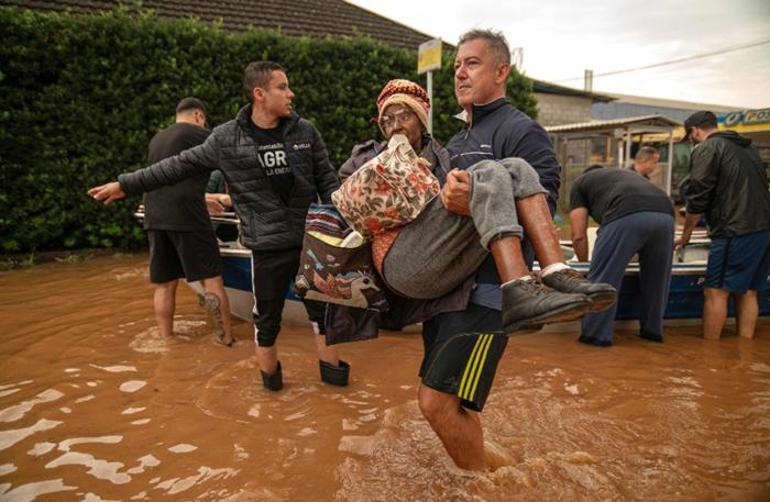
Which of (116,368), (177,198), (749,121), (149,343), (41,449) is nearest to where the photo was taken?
(41,449)

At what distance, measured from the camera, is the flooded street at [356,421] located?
254 centimetres

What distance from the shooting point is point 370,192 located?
2061 mm

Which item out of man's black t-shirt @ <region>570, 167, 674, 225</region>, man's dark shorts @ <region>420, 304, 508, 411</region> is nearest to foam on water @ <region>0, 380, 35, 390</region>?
man's dark shorts @ <region>420, 304, 508, 411</region>

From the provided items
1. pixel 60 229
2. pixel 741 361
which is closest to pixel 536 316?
pixel 741 361

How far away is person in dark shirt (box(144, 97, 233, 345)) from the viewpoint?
446 centimetres

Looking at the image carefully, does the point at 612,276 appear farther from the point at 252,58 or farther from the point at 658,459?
the point at 252,58

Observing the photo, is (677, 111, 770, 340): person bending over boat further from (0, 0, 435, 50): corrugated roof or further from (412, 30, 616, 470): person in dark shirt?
(0, 0, 435, 50): corrugated roof

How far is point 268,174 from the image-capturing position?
11.4 feet

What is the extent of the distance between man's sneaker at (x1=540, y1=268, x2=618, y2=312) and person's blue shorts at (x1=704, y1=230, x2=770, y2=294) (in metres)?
3.88

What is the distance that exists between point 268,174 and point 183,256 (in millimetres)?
1529

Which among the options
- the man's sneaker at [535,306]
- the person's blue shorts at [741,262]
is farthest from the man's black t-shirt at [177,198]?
the person's blue shorts at [741,262]

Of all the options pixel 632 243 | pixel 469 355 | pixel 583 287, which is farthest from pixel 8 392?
pixel 632 243

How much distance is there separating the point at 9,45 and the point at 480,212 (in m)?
8.51

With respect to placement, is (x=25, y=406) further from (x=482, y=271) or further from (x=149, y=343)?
(x=482, y=271)
